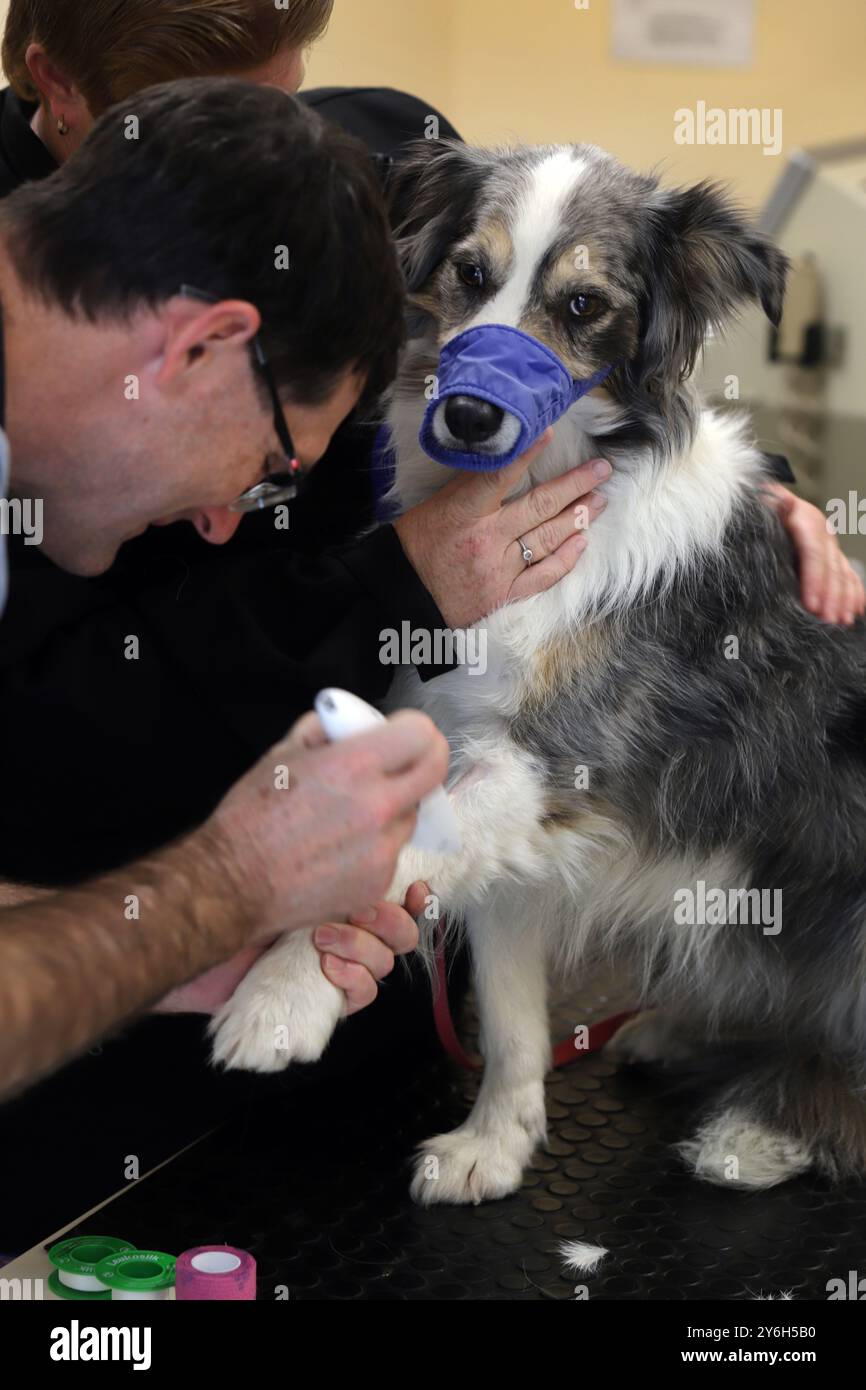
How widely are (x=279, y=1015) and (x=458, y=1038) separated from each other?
1.93ft

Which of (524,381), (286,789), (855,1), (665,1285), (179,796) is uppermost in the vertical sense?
(855,1)

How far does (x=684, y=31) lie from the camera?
6129 mm

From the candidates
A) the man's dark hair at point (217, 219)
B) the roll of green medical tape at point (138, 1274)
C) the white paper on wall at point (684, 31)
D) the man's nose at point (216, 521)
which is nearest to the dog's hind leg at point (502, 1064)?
the roll of green medical tape at point (138, 1274)

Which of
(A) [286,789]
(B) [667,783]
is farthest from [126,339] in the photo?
(B) [667,783]

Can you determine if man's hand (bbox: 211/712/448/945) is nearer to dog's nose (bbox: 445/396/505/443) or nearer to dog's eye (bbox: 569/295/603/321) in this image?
dog's nose (bbox: 445/396/505/443)

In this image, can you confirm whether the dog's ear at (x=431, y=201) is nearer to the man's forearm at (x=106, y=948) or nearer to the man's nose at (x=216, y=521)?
the man's nose at (x=216, y=521)

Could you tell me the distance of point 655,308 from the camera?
1.83 meters

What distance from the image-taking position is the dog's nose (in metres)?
1.61

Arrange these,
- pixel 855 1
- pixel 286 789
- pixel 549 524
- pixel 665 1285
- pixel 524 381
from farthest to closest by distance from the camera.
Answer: pixel 855 1
pixel 549 524
pixel 524 381
pixel 665 1285
pixel 286 789

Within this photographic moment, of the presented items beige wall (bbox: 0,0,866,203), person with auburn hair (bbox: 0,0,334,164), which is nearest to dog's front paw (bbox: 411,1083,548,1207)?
person with auburn hair (bbox: 0,0,334,164)

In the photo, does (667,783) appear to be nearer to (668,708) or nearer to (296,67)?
(668,708)

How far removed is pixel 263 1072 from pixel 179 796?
1.22 ft

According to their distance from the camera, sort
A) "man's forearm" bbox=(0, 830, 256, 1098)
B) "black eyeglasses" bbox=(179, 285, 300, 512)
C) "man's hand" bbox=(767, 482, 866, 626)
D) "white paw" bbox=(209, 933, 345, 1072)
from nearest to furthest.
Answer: "man's forearm" bbox=(0, 830, 256, 1098)
"black eyeglasses" bbox=(179, 285, 300, 512)
"white paw" bbox=(209, 933, 345, 1072)
"man's hand" bbox=(767, 482, 866, 626)

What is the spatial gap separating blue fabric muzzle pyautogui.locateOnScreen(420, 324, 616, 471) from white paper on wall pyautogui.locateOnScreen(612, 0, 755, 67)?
511 centimetres
